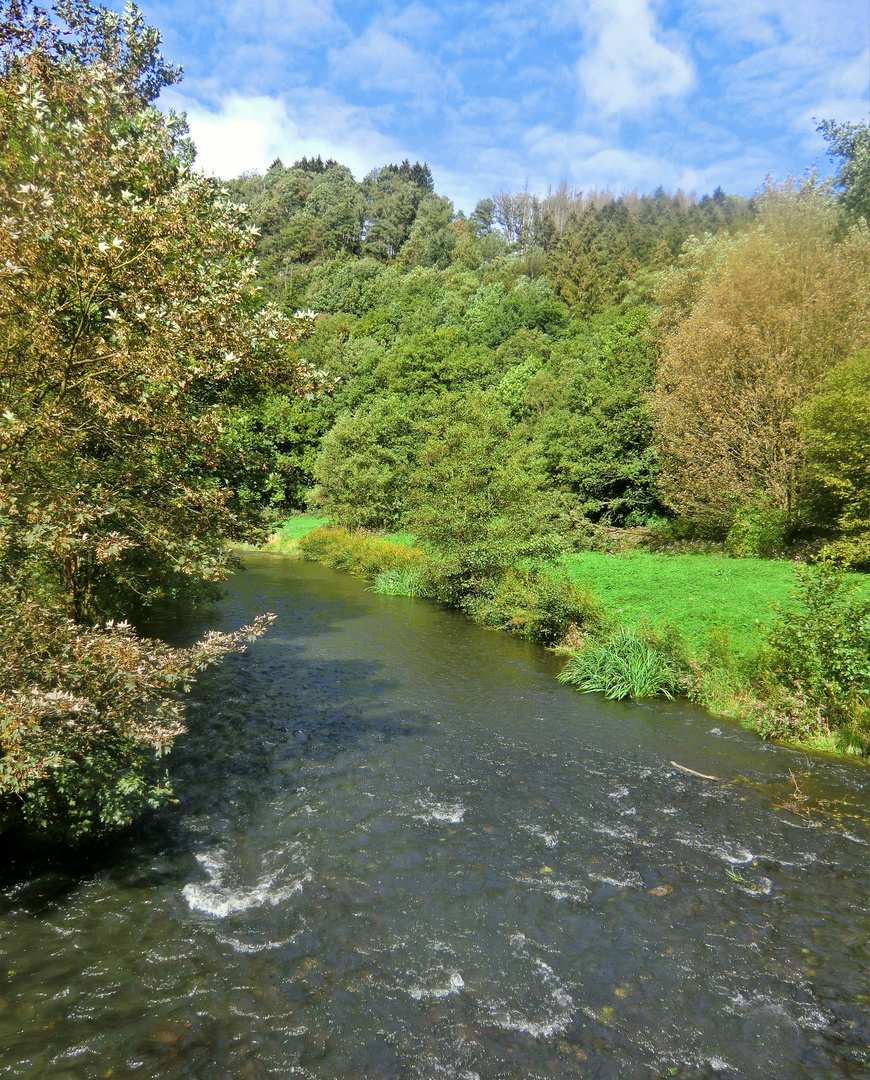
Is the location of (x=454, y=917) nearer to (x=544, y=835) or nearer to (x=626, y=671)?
(x=544, y=835)

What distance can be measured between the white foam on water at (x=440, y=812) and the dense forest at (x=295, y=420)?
421 cm

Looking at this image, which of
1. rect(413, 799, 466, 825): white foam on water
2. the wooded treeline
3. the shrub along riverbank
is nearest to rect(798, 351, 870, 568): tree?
the wooded treeline

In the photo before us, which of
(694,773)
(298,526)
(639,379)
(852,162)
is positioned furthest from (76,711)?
(852,162)

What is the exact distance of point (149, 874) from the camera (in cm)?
832

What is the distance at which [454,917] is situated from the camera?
790 centimetres

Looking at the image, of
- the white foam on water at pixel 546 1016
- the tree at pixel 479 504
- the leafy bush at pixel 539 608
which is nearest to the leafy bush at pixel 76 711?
the white foam on water at pixel 546 1016

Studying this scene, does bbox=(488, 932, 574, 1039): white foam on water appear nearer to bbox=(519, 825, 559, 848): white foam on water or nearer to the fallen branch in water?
bbox=(519, 825, 559, 848): white foam on water

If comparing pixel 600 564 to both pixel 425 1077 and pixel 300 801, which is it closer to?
pixel 300 801

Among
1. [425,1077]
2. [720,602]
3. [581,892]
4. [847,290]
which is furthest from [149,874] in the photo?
[847,290]

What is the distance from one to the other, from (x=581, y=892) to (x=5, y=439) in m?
8.77

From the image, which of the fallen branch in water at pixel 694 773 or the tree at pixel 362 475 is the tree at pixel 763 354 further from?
the fallen branch in water at pixel 694 773

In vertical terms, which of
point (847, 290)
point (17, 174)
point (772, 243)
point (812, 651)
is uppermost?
point (772, 243)

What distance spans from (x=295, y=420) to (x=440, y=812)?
186ft

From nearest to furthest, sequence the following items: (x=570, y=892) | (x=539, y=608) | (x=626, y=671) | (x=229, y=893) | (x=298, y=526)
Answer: (x=229, y=893), (x=570, y=892), (x=626, y=671), (x=539, y=608), (x=298, y=526)
